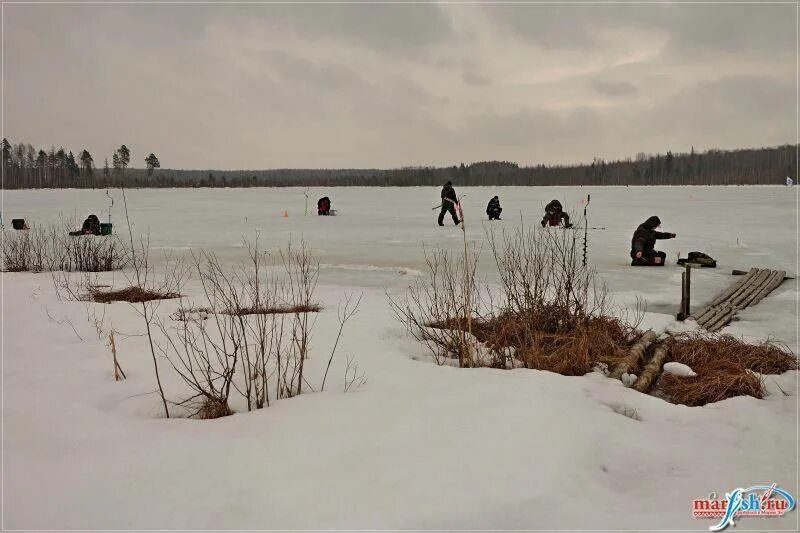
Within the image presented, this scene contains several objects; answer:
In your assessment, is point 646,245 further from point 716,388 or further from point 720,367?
point 716,388

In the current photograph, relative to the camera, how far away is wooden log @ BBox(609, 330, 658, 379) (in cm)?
502

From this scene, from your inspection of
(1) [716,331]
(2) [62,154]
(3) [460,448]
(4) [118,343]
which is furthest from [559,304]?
(2) [62,154]

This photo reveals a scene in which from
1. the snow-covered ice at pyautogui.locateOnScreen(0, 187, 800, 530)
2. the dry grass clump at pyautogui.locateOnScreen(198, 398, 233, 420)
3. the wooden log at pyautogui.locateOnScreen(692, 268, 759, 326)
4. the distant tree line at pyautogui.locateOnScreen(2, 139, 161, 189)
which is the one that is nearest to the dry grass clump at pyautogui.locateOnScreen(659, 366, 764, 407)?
the snow-covered ice at pyautogui.locateOnScreen(0, 187, 800, 530)

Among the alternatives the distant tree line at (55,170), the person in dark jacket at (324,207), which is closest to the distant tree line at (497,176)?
the distant tree line at (55,170)

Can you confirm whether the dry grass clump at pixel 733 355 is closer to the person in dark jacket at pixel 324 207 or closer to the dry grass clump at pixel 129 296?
the dry grass clump at pixel 129 296

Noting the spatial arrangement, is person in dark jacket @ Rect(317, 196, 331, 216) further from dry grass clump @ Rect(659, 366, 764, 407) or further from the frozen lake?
dry grass clump @ Rect(659, 366, 764, 407)

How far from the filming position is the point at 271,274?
1045 centimetres

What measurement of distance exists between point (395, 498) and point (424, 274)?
7.86 meters

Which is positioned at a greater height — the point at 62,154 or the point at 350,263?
the point at 62,154

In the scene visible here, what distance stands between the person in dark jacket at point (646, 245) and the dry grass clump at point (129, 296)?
8.91m

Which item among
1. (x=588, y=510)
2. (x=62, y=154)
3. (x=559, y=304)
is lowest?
(x=588, y=510)

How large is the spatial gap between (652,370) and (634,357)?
275mm

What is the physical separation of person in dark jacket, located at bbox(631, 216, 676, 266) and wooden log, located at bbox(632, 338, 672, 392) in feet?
20.1

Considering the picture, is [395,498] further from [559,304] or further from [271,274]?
[271,274]
